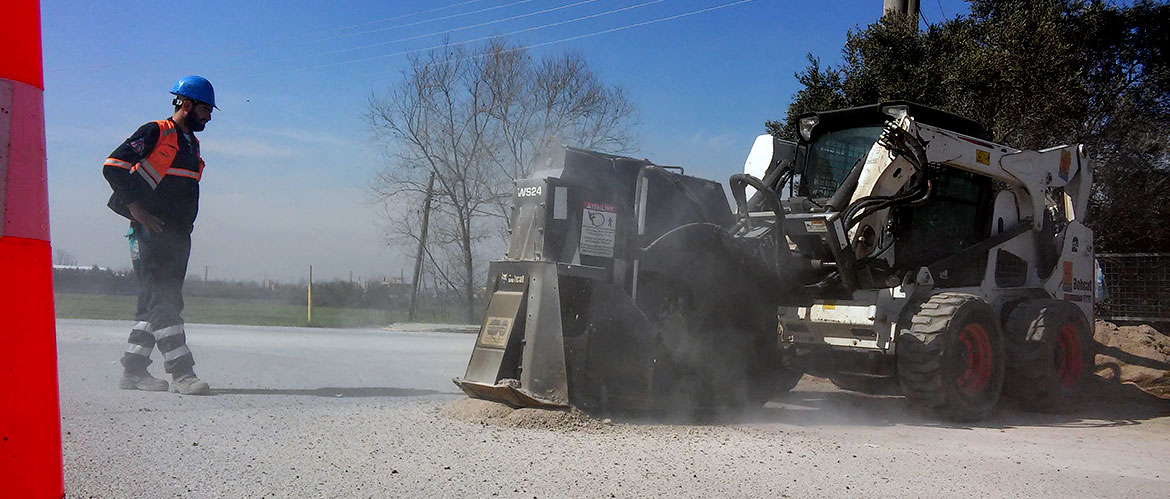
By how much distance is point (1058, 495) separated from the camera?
4.59 m

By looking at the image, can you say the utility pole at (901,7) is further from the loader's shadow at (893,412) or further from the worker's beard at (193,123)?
the worker's beard at (193,123)

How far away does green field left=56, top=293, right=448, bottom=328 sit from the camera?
20281 mm

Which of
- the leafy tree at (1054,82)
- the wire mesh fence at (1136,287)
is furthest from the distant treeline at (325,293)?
the wire mesh fence at (1136,287)

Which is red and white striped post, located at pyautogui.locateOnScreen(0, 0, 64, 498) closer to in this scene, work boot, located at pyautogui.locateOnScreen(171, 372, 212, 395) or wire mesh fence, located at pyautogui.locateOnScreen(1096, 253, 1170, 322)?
work boot, located at pyautogui.locateOnScreen(171, 372, 212, 395)

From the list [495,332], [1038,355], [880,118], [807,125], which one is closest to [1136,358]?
[1038,355]

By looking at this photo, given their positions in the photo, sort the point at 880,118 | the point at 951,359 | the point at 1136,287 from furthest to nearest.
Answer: the point at 1136,287
the point at 880,118
the point at 951,359

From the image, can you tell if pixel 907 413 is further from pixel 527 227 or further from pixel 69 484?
pixel 69 484

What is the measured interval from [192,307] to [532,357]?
74.3 ft

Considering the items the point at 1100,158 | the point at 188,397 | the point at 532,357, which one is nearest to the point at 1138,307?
the point at 1100,158

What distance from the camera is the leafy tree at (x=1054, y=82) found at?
580 inches

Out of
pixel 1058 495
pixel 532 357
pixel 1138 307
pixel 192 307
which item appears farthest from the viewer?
pixel 192 307

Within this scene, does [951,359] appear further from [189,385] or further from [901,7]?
[901,7]

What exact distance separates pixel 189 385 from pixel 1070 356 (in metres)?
8.75

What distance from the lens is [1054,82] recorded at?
14.7 meters
